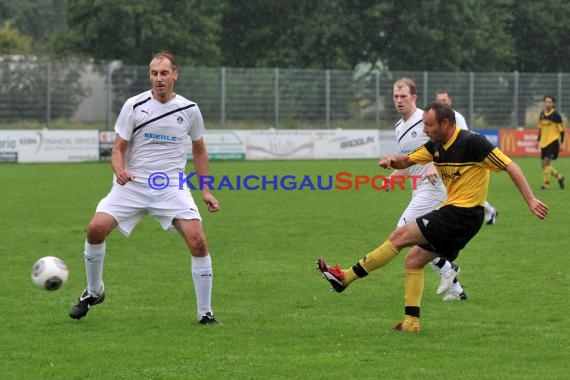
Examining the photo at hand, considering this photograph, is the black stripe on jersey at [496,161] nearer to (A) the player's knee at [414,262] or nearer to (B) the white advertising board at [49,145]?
(A) the player's knee at [414,262]

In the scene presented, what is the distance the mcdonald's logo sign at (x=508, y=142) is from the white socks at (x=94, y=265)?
3544 cm

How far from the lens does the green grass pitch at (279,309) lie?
7.23 meters

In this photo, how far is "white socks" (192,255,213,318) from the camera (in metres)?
8.89

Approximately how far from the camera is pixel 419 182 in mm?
11250

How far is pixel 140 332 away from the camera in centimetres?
850

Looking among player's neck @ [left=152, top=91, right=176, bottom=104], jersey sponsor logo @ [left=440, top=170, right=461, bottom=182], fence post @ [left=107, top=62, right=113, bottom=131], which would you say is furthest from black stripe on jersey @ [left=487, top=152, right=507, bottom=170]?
fence post @ [left=107, top=62, right=113, bottom=131]

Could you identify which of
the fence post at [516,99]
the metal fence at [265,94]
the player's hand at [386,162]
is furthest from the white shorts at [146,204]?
the fence post at [516,99]

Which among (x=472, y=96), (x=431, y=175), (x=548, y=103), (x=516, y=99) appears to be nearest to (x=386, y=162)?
(x=431, y=175)

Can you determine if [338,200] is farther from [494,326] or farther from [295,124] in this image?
[295,124]

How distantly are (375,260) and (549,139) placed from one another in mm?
18007

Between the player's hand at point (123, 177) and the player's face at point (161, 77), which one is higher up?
the player's face at point (161, 77)

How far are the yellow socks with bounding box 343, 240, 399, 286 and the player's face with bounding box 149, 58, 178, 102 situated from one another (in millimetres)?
2028

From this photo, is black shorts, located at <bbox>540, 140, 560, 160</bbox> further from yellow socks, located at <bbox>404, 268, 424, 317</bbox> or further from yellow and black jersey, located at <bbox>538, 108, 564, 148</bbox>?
yellow socks, located at <bbox>404, 268, 424, 317</bbox>

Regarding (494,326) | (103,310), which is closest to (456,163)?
(494,326)
